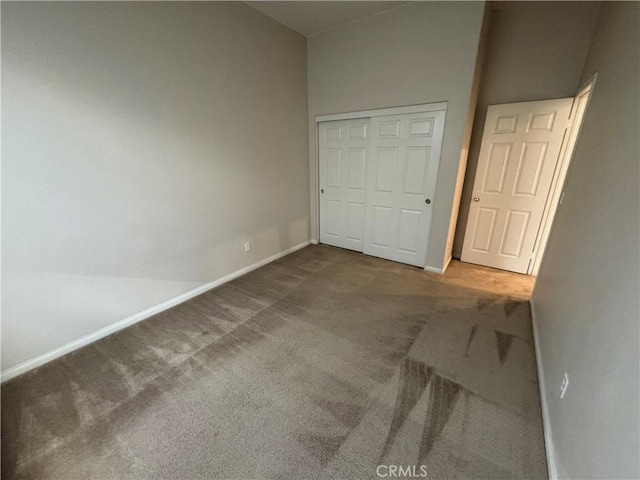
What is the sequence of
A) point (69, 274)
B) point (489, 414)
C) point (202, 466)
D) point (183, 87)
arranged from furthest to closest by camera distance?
point (183, 87) → point (69, 274) → point (489, 414) → point (202, 466)

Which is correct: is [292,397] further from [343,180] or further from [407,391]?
[343,180]

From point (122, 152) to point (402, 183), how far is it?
112 inches

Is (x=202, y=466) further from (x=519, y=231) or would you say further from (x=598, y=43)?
(x=598, y=43)

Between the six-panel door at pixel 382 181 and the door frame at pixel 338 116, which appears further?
the six-panel door at pixel 382 181

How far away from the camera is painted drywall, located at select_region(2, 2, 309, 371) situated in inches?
61.2

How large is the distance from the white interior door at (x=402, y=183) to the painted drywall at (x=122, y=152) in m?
1.47

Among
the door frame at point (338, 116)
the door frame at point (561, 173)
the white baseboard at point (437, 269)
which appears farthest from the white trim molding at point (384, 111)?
the white baseboard at point (437, 269)

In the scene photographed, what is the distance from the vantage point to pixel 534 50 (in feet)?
8.44

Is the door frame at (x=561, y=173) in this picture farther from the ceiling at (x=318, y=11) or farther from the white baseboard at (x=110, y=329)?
the white baseboard at (x=110, y=329)

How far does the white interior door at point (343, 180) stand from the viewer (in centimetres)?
338

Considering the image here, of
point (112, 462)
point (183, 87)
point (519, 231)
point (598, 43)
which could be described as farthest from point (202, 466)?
point (598, 43)

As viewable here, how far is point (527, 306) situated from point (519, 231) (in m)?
1.03

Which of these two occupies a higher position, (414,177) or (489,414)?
(414,177)

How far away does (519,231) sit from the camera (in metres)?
2.99
